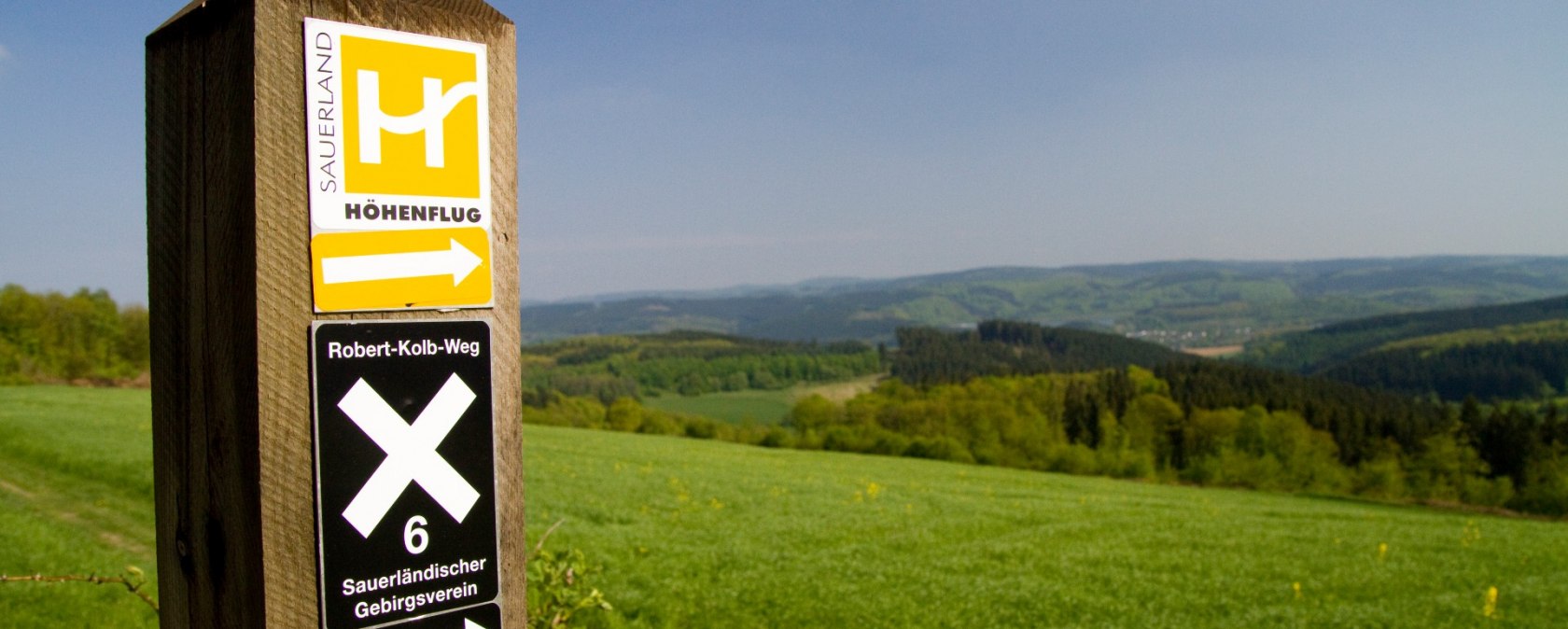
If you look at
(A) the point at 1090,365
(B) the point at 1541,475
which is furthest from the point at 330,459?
(A) the point at 1090,365

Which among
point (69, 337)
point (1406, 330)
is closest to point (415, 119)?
point (69, 337)

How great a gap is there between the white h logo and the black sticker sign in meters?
0.31

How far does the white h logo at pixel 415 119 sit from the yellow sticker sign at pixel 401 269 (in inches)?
5.6

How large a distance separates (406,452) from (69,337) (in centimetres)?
6450

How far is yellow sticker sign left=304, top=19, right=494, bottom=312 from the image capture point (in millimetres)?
1524

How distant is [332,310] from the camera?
1.55 meters

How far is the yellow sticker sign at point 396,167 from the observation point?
1524mm

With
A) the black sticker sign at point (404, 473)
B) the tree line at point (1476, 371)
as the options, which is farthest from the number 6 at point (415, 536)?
the tree line at point (1476, 371)

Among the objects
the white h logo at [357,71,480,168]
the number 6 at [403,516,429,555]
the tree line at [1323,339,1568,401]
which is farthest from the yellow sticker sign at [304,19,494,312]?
the tree line at [1323,339,1568,401]

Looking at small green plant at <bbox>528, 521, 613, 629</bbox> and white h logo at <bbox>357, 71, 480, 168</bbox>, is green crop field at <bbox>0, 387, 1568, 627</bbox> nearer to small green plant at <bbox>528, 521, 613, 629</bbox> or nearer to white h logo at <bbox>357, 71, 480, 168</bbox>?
small green plant at <bbox>528, 521, 613, 629</bbox>

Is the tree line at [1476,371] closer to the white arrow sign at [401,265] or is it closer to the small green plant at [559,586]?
the small green plant at [559,586]

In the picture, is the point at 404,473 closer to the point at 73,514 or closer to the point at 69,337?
the point at 73,514

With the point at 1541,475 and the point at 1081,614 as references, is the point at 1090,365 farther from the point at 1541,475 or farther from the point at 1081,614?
the point at 1081,614

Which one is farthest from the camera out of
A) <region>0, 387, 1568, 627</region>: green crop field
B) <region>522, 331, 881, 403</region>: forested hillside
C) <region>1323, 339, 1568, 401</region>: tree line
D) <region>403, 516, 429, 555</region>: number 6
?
<region>1323, 339, 1568, 401</region>: tree line
